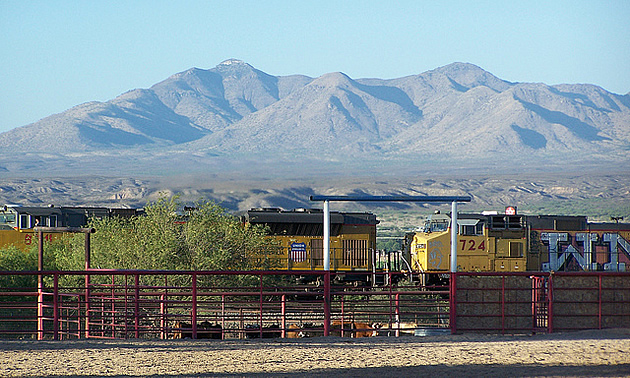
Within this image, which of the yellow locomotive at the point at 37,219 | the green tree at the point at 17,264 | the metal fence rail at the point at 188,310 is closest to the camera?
the metal fence rail at the point at 188,310

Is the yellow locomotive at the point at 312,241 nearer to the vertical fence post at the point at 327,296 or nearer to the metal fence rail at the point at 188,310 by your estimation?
the metal fence rail at the point at 188,310

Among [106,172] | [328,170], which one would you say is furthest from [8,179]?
[328,170]

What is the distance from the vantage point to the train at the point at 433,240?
3653 centimetres

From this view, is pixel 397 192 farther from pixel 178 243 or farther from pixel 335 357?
pixel 335 357

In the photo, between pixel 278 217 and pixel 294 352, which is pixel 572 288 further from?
pixel 278 217

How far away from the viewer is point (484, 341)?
17.5 metres

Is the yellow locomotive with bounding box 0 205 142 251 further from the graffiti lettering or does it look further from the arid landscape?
the arid landscape

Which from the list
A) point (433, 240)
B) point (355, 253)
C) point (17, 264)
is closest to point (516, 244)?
point (433, 240)

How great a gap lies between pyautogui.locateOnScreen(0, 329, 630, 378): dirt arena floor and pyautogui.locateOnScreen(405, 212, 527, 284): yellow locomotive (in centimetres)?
1807

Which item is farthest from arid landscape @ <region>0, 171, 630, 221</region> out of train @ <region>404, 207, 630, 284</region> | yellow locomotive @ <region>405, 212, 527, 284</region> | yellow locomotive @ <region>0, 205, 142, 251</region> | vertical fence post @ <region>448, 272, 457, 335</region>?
vertical fence post @ <region>448, 272, 457, 335</region>

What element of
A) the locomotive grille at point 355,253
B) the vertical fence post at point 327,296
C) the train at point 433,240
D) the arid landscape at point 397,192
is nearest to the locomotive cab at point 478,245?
the train at point 433,240

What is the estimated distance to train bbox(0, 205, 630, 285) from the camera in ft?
120

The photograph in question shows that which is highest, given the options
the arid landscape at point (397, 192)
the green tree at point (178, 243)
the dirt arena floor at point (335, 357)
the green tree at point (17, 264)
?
the arid landscape at point (397, 192)

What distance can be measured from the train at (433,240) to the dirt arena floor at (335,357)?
17.3 meters
